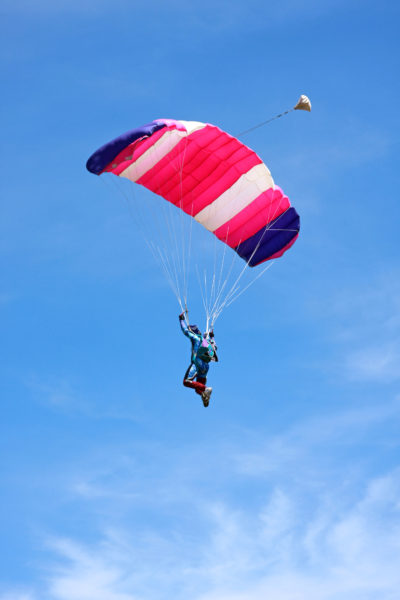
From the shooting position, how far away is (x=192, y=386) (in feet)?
70.0

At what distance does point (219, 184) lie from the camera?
76.7ft

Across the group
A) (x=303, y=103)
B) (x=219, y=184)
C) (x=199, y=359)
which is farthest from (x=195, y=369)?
(x=303, y=103)

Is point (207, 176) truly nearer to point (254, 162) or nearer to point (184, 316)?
point (254, 162)

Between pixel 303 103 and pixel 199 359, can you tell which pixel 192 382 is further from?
pixel 303 103

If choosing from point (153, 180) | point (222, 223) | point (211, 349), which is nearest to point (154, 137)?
point (153, 180)

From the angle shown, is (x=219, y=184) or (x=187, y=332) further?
(x=219, y=184)

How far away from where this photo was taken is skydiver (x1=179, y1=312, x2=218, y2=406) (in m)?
21.3

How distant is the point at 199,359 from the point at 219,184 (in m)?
4.41

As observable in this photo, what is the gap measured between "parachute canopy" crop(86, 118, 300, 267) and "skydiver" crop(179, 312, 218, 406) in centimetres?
327

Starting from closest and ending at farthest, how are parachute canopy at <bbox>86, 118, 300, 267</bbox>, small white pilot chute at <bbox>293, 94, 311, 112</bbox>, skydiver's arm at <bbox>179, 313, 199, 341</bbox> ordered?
small white pilot chute at <bbox>293, 94, 311, 112</bbox> < skydiver's arm at <bbox>179, 313, 199, 341</bbox> < parachute canopy at <bbox>86, 118, 300, 267</bbox>

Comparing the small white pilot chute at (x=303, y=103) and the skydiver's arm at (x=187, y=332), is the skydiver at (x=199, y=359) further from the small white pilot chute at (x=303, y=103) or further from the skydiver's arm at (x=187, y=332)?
the small white pilot chute at (x=303, y=103)

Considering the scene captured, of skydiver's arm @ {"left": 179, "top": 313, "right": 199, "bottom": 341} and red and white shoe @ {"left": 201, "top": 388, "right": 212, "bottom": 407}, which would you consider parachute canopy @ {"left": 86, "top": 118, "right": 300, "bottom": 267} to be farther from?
red and white shoe @ {"left": 201, "top": 388, "right": 212, "bottom": 407}

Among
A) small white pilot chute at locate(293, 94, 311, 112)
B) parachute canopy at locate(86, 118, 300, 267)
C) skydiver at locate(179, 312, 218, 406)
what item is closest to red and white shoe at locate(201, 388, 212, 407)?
skydiver at locate(179, 312, 218, 406)

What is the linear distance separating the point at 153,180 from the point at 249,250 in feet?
9.57
